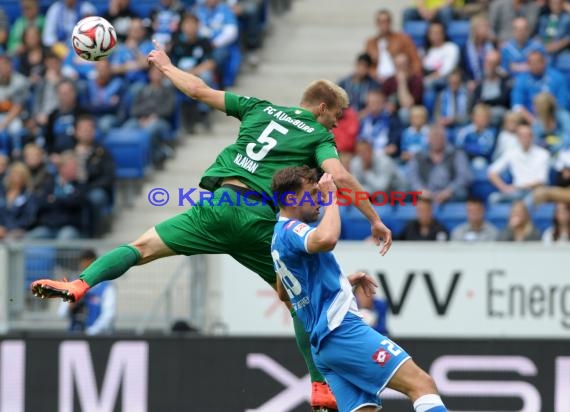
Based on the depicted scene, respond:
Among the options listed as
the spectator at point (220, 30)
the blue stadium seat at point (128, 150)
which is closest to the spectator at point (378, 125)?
the spectator at point (220, 30)

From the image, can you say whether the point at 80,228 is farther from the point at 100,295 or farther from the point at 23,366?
the point at 23,366

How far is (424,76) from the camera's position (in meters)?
17.2

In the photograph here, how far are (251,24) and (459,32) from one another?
297 cm

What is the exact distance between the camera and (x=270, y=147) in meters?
9.61

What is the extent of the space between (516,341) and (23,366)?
4.24 meters

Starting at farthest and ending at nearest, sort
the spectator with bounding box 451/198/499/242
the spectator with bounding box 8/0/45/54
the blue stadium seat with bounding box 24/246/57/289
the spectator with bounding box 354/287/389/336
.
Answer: the spectator with bounding box 8/0/45/54 → the spectator with bounding box 451/198/499/242 → the blue stadium seat with bounding box 24/246/57/289 → the spectator with bounding box 354/287/389/336

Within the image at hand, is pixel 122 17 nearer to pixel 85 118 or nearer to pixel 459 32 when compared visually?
pixel 85 118

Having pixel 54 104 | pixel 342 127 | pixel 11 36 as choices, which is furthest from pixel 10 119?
pixel 342 127

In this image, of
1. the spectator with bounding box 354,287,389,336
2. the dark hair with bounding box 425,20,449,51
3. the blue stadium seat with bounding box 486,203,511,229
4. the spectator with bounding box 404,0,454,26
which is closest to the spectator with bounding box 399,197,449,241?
the blue stadium seat with bounding box 486,203,511,229

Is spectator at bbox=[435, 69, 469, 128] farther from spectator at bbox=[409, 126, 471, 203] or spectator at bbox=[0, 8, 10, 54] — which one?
spectator at bbox=[0, 8, 10, 54]

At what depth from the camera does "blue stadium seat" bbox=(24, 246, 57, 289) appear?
1448 centimetres

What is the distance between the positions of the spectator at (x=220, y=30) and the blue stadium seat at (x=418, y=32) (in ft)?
7.36

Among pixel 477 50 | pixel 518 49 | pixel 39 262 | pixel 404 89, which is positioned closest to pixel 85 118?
pixel 39 262

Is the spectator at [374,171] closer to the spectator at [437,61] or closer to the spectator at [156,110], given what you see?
the spectator at [437,61]
